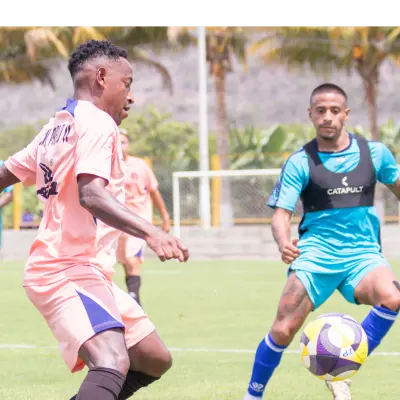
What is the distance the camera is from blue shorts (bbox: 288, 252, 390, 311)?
6715 millimetres

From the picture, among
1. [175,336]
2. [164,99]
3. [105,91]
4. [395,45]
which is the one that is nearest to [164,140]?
[395,45]

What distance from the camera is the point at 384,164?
7.07 meters

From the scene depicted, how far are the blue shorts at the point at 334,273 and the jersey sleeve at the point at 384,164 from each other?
59cm

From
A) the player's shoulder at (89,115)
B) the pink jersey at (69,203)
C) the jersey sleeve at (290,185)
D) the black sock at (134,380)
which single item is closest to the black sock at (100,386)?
the pink jersey at (69,203)

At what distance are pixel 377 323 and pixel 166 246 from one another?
279 cm

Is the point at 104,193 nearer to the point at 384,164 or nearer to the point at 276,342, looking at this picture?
the point at 276,342

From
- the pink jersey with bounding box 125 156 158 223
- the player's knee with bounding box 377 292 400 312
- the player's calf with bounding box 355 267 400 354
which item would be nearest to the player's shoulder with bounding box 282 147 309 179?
the player's calf with bounding box 355 267 400 354

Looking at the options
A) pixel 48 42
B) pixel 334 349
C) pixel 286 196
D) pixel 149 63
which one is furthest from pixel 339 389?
pixel 149 63

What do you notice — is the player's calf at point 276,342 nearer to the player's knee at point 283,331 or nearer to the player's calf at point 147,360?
the player's knee at point 283,331

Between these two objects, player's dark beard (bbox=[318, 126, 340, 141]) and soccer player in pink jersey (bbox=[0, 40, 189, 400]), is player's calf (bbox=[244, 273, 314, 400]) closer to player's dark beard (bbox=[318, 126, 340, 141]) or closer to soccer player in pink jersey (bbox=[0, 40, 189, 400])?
player's dark beard (bbox=[318, 126, 340, 141])

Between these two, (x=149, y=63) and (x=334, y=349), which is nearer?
(x=334, y=349)

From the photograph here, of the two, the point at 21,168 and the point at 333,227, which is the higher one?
the point at 21,168

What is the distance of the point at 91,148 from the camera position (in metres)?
4.54

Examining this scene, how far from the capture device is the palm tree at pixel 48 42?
1440 inches
